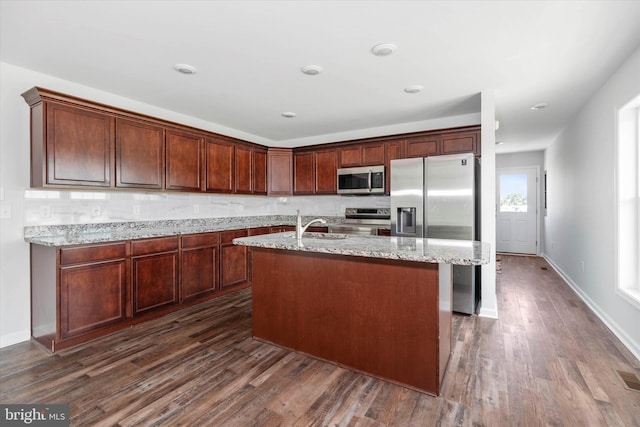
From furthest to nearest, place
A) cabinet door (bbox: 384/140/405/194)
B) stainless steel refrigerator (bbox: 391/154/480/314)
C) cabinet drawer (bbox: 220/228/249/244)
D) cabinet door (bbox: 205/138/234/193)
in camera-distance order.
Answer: cabinet door (bbox: 384/140/405/194)
cabinet door (bbox: 205/138/234/193)
cabinet drawer (bbox: 220/228/249/244)
stainless steel refrigerator (bbox: 391/154/480/314)

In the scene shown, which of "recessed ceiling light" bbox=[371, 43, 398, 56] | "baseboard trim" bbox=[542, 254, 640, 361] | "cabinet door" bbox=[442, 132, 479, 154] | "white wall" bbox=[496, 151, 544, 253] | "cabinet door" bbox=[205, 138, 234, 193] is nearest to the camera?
"recessed ceiling light" bbox=[371, 43, 398, 56]

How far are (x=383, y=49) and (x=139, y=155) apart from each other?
8.89 ft

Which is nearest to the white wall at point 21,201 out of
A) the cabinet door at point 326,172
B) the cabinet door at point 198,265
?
the cabinet door at point 198,265

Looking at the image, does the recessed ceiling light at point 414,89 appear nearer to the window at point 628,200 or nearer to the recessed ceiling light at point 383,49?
the recessed ceiling light at point 383,49

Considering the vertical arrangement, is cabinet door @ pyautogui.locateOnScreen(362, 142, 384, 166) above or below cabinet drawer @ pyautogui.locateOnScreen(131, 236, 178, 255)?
above

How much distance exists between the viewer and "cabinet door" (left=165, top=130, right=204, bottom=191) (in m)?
3.69

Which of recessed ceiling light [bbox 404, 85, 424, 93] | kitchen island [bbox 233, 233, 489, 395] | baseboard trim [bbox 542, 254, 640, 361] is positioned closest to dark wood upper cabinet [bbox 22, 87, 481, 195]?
recessed ceiling light [bbox 404, 85, 424, 93]

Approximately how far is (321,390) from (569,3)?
2.89 meters

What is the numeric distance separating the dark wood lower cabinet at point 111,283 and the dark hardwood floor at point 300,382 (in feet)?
0.52

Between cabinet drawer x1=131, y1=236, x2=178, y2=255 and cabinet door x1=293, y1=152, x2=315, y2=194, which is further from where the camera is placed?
cabinet door x1=293, y1=152, x2=315, y2=194

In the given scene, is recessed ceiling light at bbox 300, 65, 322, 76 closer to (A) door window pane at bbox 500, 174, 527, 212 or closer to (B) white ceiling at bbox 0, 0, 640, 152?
(B) white ceiling at bbox 0, 0, 640, 152

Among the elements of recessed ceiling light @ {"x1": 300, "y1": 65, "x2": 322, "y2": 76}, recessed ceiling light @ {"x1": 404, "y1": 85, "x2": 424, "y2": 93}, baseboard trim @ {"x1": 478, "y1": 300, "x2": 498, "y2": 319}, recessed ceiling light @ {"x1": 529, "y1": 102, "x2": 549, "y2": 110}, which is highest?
recessed ceiling light @ {"x1": 529, "y1": 102, "x2": 549, "y2": 110}

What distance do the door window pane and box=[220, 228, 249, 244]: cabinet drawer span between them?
646cm

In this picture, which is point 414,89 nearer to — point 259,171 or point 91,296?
point 259,171
